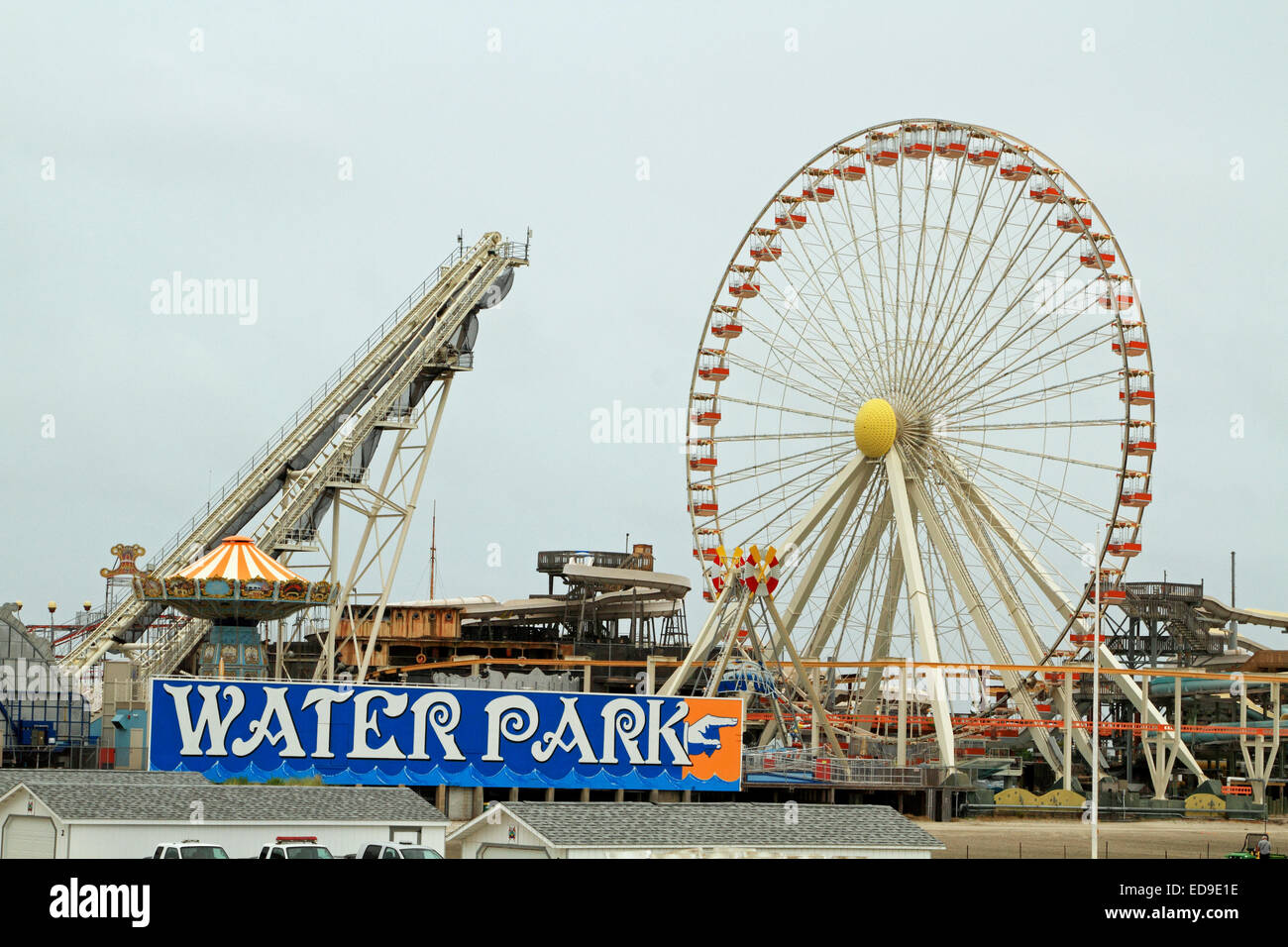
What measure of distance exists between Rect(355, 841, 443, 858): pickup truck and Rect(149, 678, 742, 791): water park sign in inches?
622

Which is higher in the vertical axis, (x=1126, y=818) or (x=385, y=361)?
(x=385, y=361)

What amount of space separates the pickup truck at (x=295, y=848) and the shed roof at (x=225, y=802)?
47cm

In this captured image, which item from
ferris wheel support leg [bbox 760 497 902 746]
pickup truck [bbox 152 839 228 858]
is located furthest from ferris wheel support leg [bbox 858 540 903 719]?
pickup truck [bbox 152 839 228 858]

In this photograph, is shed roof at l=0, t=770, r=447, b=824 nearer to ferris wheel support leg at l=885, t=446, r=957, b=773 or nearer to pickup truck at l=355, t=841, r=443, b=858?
pickup truck at l=355, t=841, r=443, b=858

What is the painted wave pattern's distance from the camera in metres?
49.3

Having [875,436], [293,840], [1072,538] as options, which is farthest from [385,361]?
[293,840]

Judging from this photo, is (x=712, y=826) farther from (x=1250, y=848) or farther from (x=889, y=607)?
(x=889, y=607)

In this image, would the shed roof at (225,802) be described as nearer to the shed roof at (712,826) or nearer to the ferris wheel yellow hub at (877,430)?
the shed roof at (712,826)

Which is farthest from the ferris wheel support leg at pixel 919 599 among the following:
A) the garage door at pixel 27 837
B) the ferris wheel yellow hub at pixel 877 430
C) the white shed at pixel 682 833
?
the garage door at pixel 27 837

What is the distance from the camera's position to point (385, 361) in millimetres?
69000

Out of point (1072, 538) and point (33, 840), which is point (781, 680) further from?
point (33, 840)

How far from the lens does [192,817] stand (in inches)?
1334
